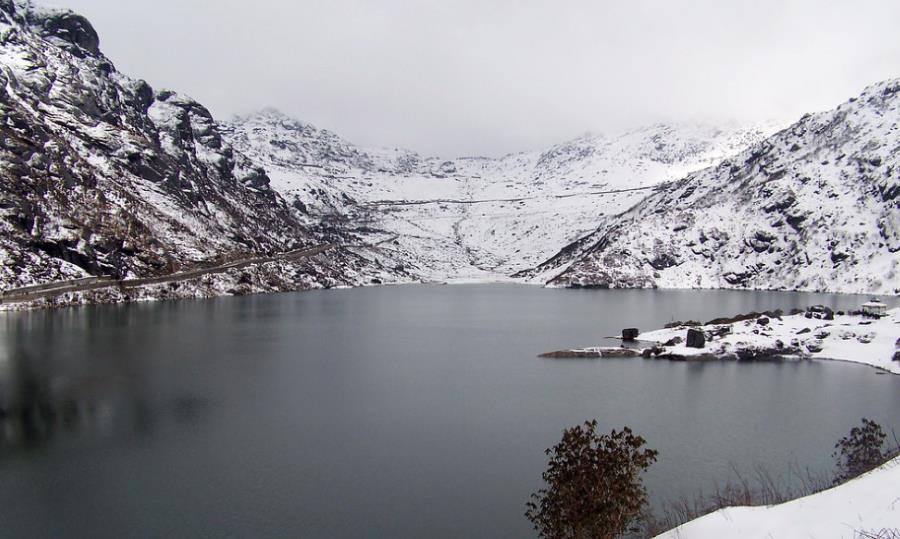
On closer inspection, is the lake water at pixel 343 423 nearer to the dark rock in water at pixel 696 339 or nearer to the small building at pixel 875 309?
the dark rock in water at pixel 696 339

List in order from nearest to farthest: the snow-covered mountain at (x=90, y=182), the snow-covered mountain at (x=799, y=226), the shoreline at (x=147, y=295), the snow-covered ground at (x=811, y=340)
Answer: the snow-covered ground at (x=811, y=340), the shoreline at (x=147, y=295), the snow-covered mountain at (x=90, y=182), the snow-covered mountain at (x=799, y=226)

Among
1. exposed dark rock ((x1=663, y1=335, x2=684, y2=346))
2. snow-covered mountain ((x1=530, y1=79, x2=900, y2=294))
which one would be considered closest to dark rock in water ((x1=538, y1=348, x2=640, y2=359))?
exposed dark rock ((x1=663, y1=335, x2=684, y2=346))

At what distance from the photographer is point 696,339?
7150cm

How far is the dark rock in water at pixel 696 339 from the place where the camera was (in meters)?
71.3

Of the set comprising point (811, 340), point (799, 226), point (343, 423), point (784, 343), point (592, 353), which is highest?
point (799, 226)

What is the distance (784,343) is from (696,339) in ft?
31.0

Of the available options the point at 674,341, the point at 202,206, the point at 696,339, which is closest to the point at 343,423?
the point at 696,339

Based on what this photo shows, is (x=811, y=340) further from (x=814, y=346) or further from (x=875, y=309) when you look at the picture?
(x=875, y=309)

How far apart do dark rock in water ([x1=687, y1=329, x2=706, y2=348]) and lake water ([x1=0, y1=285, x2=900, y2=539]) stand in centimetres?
568

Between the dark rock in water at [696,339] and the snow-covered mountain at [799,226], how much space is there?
91672 mm

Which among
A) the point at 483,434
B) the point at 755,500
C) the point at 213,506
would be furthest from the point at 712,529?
A: the point at 483,434

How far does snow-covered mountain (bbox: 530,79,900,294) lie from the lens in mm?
149875

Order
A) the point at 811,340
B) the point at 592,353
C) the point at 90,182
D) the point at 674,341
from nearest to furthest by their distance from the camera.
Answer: the point at 811,340
the point at 592,353
the point at 674,341
the point at 90,182

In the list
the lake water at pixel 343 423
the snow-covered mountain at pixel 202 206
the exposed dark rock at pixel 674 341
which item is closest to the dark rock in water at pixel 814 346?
the lake water at pixel 343 423
